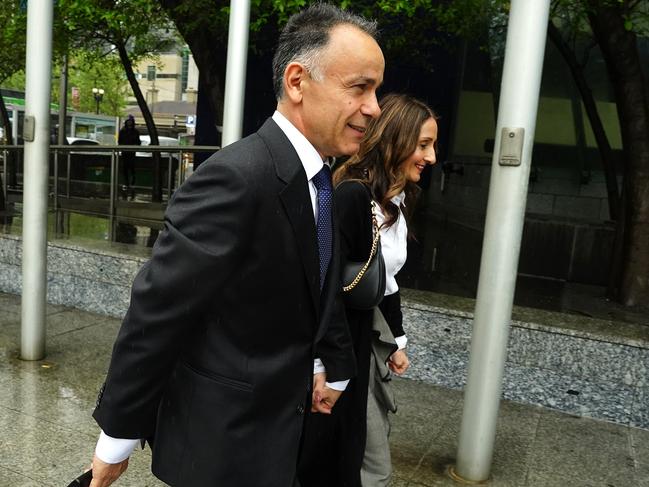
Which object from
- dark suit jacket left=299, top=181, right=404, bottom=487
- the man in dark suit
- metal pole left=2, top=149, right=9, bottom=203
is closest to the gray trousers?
dark suit jacket left=299, top=181, right=404, bottom=487

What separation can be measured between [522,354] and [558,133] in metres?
8.22

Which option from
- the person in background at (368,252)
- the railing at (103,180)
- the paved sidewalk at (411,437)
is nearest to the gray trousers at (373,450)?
the person in background at (368,252)

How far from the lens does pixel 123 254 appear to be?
19.1 feet

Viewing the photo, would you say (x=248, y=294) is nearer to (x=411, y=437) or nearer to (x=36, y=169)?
(x=411, y=437)

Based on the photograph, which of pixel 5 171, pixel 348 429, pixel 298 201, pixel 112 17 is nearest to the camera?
pixel 298 201

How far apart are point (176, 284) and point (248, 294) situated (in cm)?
18

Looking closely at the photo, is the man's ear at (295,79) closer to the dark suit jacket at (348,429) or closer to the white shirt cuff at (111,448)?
the dark suit jacket at (348,429)

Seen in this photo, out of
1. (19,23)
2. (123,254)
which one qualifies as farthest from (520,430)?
(19,23)

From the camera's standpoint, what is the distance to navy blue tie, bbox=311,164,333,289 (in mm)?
1752

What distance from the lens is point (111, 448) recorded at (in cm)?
164

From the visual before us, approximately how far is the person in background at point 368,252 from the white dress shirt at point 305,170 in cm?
45

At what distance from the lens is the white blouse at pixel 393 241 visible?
2.49 meters

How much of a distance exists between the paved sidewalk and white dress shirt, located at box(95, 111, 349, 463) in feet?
5.58

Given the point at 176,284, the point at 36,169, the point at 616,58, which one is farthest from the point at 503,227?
the point at 616,58
